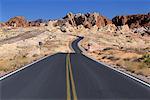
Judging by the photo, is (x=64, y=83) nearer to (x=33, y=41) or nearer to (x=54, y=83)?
(x=54, y=83)

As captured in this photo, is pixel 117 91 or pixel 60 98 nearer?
pixel 60 98

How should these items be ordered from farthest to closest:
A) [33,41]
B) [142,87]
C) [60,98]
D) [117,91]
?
[33,41]
[142,87]
[117,91]
[60,98]

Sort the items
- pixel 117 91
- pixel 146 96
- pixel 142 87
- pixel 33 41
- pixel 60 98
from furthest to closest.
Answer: pixel 33 41 < pixel 142 87 < pixel 117 91 < pixel 146 96 < pixel 60 98

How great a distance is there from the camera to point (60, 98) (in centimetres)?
1399

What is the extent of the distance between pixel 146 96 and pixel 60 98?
3559 mm

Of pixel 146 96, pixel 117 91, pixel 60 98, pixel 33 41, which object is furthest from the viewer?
pixel 33 41

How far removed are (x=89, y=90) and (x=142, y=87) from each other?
2.95 meters

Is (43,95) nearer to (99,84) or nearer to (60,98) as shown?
(60,98)

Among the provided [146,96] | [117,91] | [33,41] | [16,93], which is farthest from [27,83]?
[33,41]

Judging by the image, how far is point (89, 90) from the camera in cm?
1639

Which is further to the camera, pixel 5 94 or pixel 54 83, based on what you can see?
pixel 54 83

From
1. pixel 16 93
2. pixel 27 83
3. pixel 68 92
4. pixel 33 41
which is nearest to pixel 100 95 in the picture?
pixel 68 92

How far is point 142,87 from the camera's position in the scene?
17766 mm

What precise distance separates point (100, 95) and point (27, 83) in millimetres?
5142
